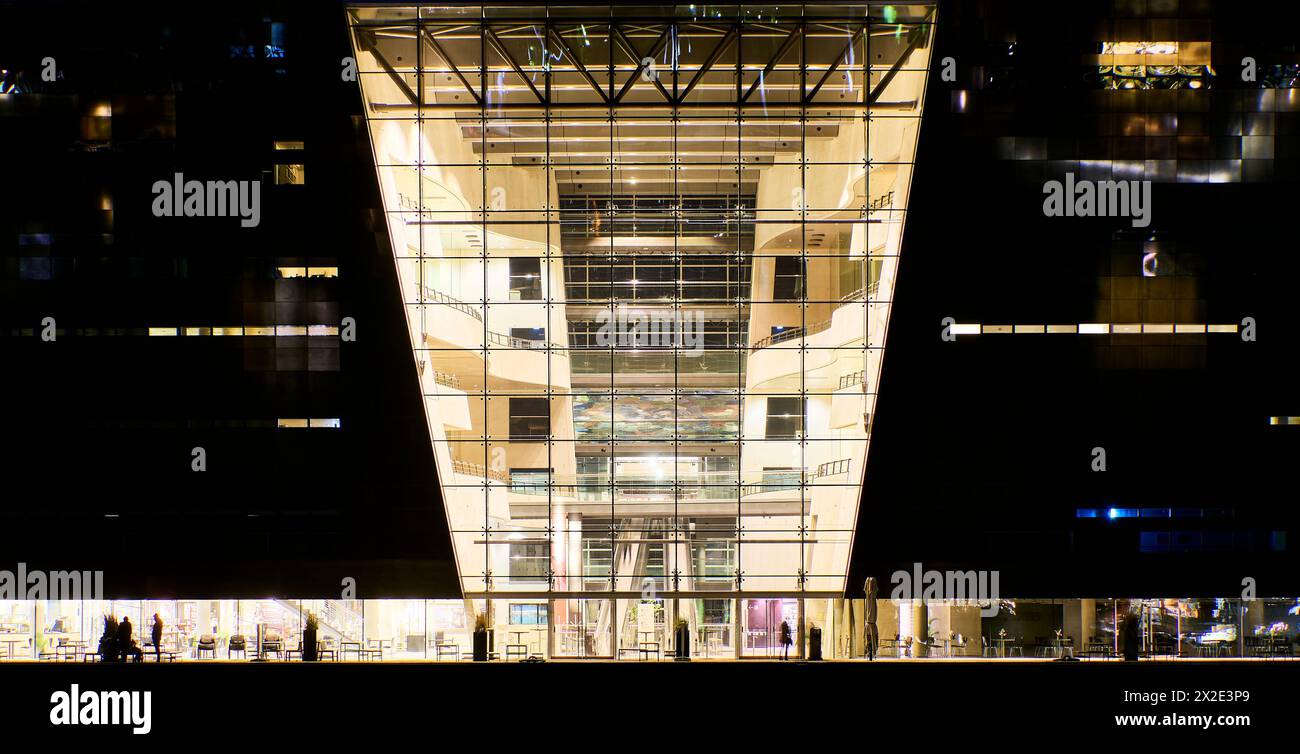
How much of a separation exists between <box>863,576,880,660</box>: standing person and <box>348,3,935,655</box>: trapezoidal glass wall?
98 centimetres

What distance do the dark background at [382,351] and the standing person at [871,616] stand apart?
804 millimetres

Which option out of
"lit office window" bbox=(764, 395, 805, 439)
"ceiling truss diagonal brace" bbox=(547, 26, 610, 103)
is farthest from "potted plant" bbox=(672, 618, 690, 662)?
"ceiling truss diagonal brace" bbox=(547, 26, 610, 103)

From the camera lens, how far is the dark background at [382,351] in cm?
2112

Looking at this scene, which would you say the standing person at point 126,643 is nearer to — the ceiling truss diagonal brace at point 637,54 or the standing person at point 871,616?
the standing person at point 871,616

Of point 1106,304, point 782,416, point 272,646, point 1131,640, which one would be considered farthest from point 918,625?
point 272,646

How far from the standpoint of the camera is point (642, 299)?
24641 mm

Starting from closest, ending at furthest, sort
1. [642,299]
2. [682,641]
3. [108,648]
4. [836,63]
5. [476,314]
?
[108,648] < [682,641] < [836,63] < [476,314] < [642,299]

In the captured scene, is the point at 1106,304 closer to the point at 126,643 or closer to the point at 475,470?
the point at 475,470

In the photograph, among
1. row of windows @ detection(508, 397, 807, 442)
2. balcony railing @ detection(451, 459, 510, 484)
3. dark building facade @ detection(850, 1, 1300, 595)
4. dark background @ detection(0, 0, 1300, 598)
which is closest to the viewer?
dark building facade @ detection(850, 1, 1300, 595)

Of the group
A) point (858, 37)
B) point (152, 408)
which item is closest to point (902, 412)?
point (858, 37)

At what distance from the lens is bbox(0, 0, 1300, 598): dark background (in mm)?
21125

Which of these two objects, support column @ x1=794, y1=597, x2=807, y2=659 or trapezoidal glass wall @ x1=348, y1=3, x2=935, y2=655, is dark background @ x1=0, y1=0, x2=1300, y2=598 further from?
support column @ x1=794, y1=597, x2=807, y2=659

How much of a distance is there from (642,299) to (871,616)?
9047mm
